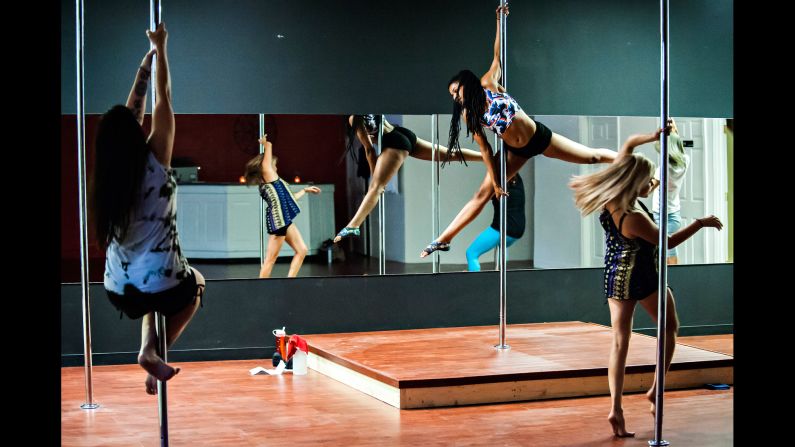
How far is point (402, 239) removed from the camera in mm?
9172

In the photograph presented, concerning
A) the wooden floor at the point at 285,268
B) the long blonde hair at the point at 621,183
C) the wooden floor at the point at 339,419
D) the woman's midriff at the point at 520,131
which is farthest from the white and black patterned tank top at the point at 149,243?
the wooden floor at the point at 285,268

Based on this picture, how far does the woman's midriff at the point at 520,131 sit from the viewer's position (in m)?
7.55

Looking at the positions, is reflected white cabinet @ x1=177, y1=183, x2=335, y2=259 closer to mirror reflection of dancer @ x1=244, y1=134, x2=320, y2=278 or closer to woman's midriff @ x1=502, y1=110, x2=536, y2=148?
mirror reflection of dancer @ x1=244, y1=134, x2=320, y2=278

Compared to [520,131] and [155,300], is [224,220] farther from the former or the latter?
[155,300]

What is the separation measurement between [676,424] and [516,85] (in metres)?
4.06

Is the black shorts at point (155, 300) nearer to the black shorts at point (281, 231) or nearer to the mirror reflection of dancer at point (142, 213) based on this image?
the mirror reflection of dancer at point (142, 213)

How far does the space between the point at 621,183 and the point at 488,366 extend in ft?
6.57

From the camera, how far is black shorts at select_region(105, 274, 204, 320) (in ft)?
14.3

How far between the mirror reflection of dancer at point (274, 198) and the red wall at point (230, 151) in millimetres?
71

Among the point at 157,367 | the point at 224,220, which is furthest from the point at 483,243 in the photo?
the point at 157,367

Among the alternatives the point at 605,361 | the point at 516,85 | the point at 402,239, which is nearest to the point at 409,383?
the point at 605,361

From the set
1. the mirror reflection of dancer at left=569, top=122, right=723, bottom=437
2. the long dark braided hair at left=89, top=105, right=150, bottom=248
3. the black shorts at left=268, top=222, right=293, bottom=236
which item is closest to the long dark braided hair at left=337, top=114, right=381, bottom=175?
the black shorts at left=268, top=222, right=293, bottom=236

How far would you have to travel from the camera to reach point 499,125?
7504 millimetres

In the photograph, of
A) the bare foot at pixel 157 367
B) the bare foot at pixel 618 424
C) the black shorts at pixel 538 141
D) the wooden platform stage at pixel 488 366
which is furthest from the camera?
A: the black shorts at pixel 538 141
